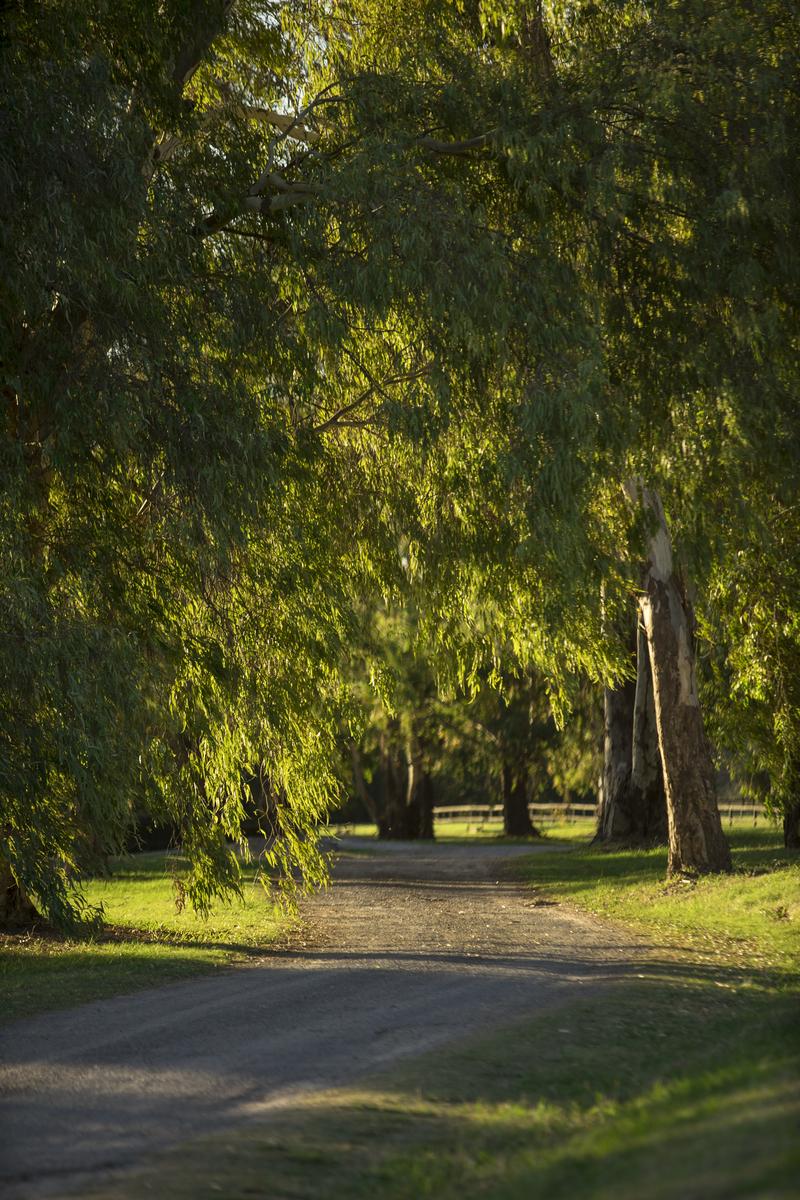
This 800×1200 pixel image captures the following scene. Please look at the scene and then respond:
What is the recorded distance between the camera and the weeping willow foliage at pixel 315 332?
11.0 metres

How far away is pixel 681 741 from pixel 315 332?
9.05m

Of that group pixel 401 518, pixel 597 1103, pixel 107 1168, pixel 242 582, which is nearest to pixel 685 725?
pixel 401 518

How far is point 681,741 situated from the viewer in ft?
61.2

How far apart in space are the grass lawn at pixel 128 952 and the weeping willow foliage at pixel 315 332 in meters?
0.89

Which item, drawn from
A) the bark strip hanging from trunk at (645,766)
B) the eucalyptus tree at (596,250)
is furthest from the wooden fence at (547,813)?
the eucalyptus tree at (596,250)

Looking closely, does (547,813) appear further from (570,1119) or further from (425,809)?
(570,1119)

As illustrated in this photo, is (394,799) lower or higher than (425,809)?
higher

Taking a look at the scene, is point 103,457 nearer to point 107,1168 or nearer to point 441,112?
point 441,112

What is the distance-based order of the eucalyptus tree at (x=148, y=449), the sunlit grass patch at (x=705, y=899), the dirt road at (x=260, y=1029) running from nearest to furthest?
the dirt road at (x=260, y=1029) < the eucalyptus tree at (x=148, y=449) < the sunlit grass patch at (x=705, y=899)

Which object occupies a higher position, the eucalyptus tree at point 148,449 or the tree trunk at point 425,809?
the eucalyptus tree at point 148,449

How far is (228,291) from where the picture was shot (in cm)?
1236

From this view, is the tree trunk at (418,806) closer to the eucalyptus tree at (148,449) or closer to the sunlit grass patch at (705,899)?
the sunlit grass patch at (705,899)

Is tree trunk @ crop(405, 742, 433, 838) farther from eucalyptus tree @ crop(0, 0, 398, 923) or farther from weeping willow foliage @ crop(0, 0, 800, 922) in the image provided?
weeping willow foliage @ crop(0, 0, 800, 922)

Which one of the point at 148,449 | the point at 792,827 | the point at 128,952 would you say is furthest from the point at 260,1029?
the point at 792,827
